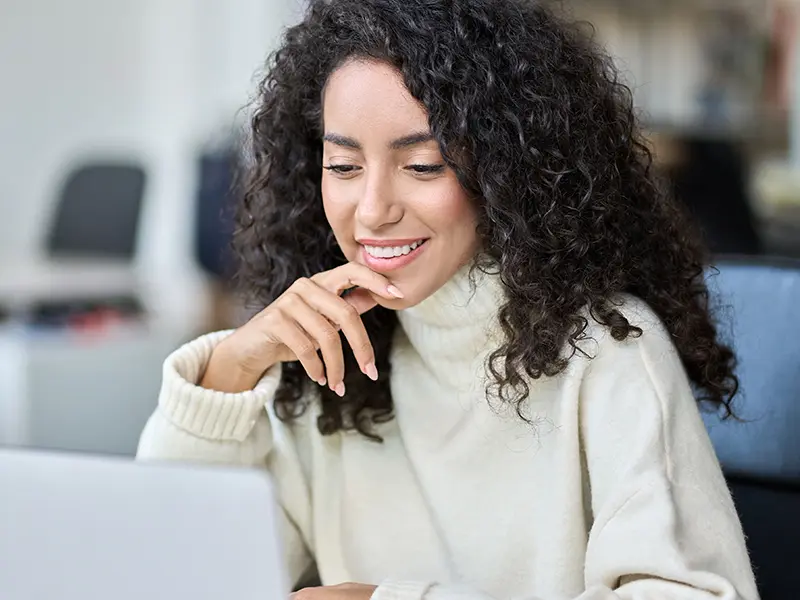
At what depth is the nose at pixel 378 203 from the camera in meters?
1.01

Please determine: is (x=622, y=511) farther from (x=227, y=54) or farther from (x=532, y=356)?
(x=227, y=54)

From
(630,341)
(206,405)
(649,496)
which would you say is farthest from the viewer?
(206,405)

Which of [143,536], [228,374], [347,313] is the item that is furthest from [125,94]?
[143,536]

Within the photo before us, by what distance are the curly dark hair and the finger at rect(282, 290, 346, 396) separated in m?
0.14

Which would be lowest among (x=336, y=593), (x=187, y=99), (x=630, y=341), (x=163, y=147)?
(x=336, y=593)

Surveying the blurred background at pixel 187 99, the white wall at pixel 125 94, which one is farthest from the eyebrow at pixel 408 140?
the white wall at pixel 125 94

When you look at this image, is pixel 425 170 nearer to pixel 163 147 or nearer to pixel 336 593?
pixel 336 593

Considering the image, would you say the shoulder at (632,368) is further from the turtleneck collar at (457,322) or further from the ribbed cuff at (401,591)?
the ribbed cuff at (401,591)

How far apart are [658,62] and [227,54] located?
1944mm

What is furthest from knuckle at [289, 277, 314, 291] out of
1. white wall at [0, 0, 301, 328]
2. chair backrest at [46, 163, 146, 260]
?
white wall at [0, 0, 301, 328]

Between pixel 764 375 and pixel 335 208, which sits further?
pixel 764 375

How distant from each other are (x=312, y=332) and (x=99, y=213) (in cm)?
325

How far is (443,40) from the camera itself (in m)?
1.01

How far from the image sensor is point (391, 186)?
3.33 ft
